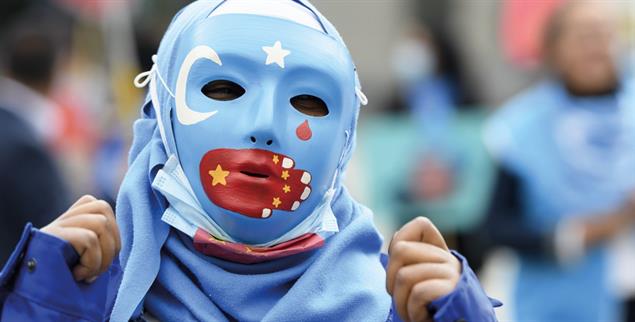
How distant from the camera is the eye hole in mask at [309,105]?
3367mm

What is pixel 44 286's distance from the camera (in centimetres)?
314

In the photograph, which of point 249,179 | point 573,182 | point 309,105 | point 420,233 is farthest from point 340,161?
point 573,182

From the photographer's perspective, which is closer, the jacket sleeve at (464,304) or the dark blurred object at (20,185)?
the jacket sleeve at (464,304)

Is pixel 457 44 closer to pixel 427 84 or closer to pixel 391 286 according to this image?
pixel 427 84

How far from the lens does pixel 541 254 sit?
658 cm

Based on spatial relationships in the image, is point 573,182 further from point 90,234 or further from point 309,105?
point 90,234

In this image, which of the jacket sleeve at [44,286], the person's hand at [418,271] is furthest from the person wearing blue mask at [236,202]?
the person's hand at [418,271]

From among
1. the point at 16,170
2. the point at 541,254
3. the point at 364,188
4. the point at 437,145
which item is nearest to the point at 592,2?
the point at 541,254

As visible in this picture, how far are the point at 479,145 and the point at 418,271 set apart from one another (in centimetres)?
715

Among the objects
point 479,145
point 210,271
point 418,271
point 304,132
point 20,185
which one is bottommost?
point 479,145

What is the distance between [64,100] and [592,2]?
519 cm

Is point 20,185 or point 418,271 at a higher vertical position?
point 418,271

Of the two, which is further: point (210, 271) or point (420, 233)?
point (210, 271)

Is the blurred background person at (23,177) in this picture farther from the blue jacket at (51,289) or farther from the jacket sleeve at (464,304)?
the jacket sleeve at (464,304)
